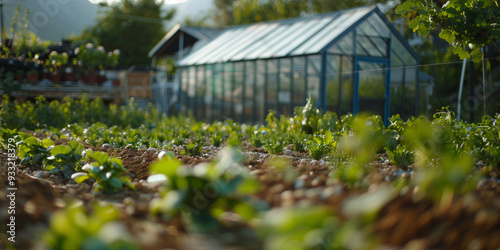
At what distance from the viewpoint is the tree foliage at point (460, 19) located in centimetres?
365

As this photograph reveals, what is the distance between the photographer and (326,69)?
28.9 feet

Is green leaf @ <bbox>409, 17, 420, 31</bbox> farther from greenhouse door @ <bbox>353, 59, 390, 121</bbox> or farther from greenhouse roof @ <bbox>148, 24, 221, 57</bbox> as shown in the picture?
greenhouse roof @ <bbox>148, 24, 221, 57</bbox>

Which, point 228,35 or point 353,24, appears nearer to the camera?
point 353,24

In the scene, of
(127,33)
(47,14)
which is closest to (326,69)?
(47,14)

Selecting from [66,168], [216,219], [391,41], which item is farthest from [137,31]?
[216,219]

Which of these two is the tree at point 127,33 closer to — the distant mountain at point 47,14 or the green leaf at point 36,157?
the distant mountain at point 47,14

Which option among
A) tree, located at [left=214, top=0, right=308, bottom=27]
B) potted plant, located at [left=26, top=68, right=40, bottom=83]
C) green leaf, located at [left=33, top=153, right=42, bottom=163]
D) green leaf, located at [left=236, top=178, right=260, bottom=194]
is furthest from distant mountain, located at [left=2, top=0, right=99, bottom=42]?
tree, located at [left=214, top=0, right=308, bottom=27]

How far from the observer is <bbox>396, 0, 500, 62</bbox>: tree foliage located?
144 inches

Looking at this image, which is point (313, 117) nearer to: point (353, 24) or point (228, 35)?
point (353, 24)

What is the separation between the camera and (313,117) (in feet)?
18.6

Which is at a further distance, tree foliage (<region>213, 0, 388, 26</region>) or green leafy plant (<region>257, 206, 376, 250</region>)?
tree foliage (<region>213, 0, 388, 26</region>)

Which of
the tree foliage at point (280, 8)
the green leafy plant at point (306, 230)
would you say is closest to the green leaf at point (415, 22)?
the green leafy plant at point (306, 230)

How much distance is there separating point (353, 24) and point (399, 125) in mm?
6277

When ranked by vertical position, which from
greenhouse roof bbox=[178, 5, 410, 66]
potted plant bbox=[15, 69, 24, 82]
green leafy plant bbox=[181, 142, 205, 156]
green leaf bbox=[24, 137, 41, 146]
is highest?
greenhouse roof bbox=[178, 5, 410, 66]
